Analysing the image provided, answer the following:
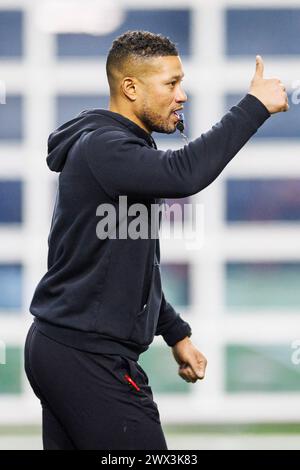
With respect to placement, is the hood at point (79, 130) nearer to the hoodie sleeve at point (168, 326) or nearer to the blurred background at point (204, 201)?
the hoodie sleeve at point (168, 326)

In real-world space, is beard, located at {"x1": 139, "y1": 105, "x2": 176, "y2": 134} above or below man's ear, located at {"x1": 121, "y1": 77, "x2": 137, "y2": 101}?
below

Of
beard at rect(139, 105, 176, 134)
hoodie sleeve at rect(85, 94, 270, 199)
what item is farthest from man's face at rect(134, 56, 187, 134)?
hoodie sleeve at rect(85, 94, 270, 199)

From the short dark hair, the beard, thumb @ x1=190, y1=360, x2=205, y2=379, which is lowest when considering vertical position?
thumb @ x1=190, y1=360, x2=205, y2=379

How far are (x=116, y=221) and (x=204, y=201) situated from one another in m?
3.39

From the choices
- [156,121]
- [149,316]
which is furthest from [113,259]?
[156,121]

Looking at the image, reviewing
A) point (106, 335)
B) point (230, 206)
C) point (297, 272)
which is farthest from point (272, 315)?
point (106, 335)

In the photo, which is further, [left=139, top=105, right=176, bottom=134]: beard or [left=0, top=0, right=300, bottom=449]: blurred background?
[left=0, top=0, right=300, bottom=449]: blurred background

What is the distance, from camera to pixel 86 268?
317 cm

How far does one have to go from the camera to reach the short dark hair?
10.9ft

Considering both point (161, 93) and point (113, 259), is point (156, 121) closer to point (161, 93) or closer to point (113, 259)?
point (161, 93)

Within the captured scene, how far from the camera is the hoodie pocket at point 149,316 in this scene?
10.5 ft

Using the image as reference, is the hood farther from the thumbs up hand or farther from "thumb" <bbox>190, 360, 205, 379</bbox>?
"thumb" <bbox>190, 360, 205, 379</bbox>

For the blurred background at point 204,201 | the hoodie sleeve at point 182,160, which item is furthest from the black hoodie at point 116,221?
the blurred background at point 204,201
